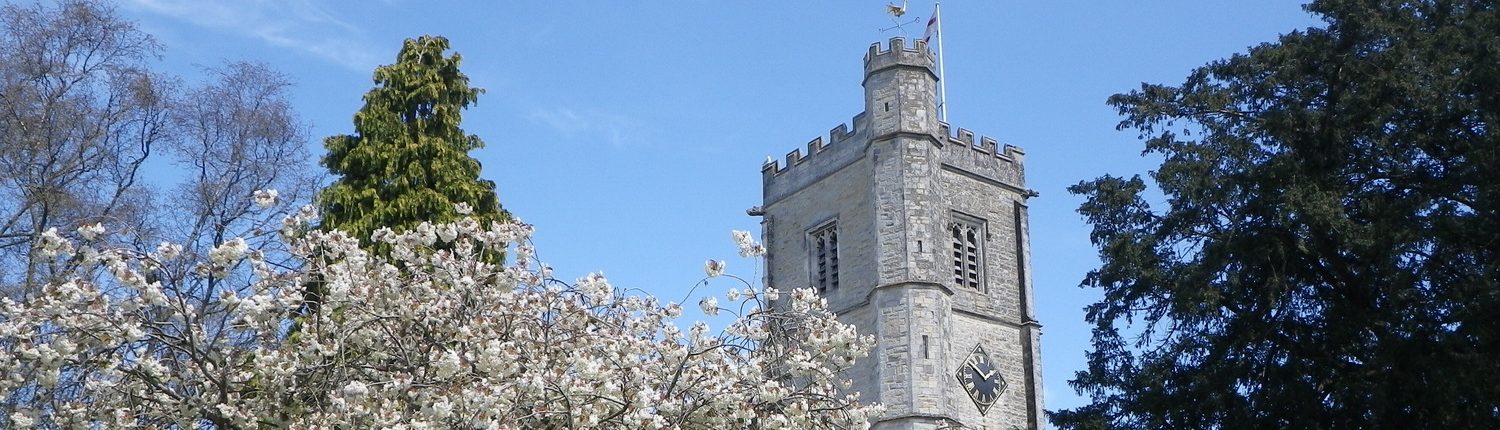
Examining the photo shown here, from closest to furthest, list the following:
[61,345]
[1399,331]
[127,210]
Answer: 1. [61,345]
2. [1399,331]
3. [127,210]

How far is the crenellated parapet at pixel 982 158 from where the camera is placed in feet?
117

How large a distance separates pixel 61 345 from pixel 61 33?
36.0 ft

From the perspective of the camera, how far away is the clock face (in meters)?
32.6

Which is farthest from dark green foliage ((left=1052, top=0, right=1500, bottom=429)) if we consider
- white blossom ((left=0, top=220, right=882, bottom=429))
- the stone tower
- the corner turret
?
the corner turret

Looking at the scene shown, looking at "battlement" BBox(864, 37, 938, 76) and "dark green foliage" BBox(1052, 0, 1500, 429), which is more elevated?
"battlement" BBox(864, 37, 938, 76)

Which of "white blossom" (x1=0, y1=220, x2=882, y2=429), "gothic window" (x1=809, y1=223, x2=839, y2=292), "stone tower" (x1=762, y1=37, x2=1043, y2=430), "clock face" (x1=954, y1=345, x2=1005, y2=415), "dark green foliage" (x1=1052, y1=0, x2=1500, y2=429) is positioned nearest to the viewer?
"white blossom" (x1=0, y1=220, x2=882, y2=429)

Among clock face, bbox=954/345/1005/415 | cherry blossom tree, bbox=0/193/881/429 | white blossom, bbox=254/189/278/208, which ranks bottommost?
cherry blossom tree, bbox=0/193/881/429

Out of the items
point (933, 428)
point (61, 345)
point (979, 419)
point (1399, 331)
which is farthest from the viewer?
point (979, 419)

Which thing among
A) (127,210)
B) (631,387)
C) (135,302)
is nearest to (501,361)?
(631,387)

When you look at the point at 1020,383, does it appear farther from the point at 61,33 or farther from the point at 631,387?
the point at 631,387

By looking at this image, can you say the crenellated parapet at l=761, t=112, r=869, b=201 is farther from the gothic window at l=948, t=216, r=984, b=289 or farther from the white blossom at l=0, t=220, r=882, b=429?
the white blossom at l=0, t=220, r=882, b=429

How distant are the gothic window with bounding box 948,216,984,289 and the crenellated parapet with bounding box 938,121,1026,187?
1.43 meters

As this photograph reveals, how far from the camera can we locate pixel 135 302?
942cm

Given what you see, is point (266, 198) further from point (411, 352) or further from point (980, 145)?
point (980, 145)
